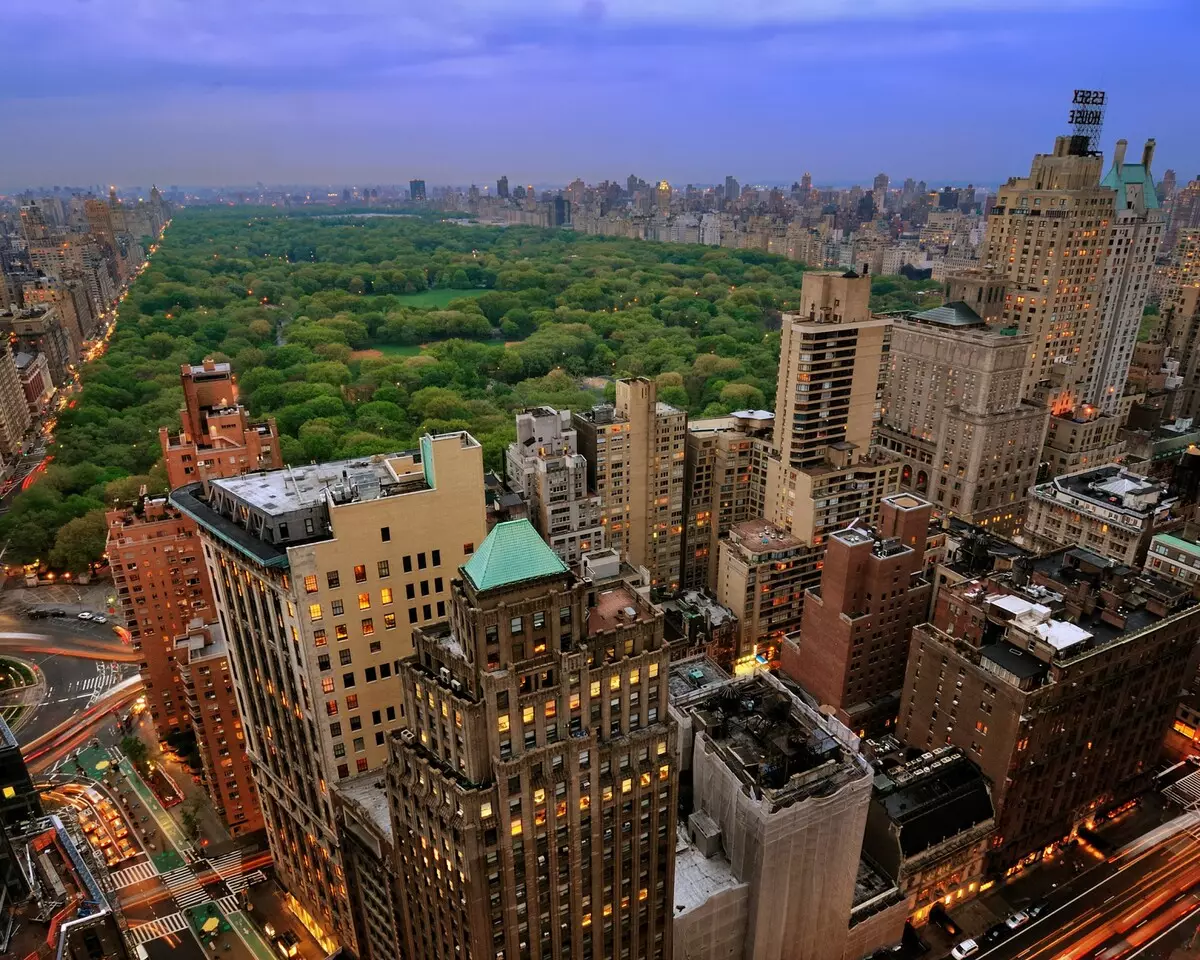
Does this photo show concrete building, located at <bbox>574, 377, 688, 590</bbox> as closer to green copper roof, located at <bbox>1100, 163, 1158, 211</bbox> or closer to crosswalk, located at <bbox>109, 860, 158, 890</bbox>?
crosswalk, located at <bbox>109, 860, 158, 890</bbox>

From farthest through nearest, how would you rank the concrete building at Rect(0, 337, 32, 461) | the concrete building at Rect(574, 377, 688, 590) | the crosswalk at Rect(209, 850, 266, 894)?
the concrete building at Rect(0, 337, 32, 461) < the concrete building at Rect(574, 377, 688, 590) < the crosswalk at Rect(209, 850, 266, 894)

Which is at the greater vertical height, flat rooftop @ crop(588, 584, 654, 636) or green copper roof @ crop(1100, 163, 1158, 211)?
green copper roof @ crop(1100, 163, 1158, 211)

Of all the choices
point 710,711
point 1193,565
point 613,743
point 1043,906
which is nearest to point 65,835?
point 613,743

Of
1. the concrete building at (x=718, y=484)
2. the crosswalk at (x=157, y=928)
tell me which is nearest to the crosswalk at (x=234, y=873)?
the crosswalk at (x=157, y=928)

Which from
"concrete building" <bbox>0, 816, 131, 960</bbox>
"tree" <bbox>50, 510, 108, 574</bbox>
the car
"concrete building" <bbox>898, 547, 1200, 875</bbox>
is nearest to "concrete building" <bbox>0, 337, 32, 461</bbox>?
"tree" <bbox>50, 510, 108, 574</bbox>

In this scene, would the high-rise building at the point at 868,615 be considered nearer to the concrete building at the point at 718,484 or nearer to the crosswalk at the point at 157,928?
the concrete building at the point at 718,484

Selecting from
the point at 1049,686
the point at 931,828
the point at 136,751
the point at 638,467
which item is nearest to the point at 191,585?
the point at 136,751

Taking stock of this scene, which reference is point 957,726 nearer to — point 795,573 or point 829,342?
point 795,573
